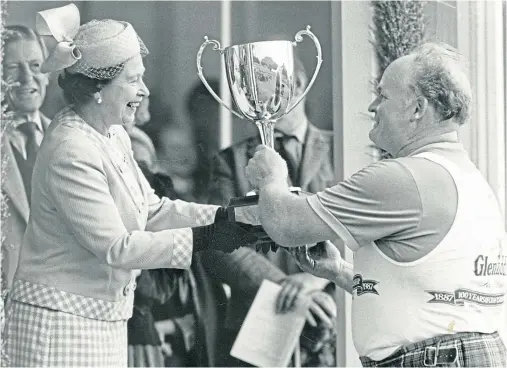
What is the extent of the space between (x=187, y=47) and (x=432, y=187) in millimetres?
1768

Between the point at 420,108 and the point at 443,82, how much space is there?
3.2 inches

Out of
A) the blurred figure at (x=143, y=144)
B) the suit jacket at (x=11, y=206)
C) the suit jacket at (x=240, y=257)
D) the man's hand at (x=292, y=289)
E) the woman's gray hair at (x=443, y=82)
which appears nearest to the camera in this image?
the woman's gray hair at (x=443, y=82)

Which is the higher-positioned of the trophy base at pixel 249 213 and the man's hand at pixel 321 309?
the trophy base at pixel 249 213

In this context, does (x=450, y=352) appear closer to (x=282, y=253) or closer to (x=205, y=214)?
(x=205, y=214)

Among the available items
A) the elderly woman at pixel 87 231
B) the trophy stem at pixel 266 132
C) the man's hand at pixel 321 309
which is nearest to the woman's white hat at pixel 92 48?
the elderly woman at pixel 87 231

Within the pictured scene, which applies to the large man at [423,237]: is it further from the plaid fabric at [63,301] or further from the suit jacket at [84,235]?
the plaid fabric at [63,301]

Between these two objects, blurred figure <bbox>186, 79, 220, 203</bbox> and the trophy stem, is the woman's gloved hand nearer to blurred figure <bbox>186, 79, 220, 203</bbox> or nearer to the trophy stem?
the trophy stem

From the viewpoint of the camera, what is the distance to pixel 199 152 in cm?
362

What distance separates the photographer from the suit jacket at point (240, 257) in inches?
143

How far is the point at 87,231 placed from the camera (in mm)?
2367

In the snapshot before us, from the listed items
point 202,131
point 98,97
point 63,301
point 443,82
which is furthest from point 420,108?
point 202,131

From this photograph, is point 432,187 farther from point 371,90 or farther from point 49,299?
point 371,90

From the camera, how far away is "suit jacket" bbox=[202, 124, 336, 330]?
364cm

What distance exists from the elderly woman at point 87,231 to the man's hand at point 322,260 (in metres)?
0.18
